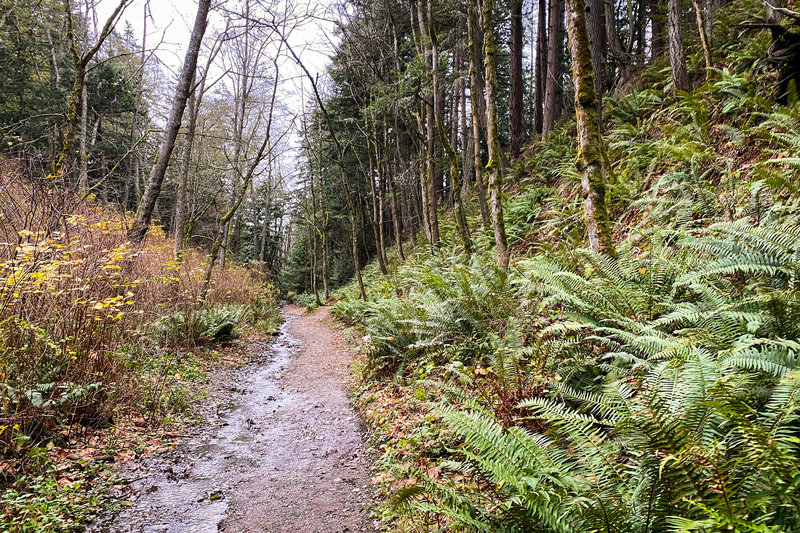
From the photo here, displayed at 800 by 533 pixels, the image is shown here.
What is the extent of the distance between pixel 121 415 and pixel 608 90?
1500 cm

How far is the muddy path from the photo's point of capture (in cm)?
310

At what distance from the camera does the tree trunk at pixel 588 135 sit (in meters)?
4.66

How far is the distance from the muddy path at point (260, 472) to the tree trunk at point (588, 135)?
3728 mm

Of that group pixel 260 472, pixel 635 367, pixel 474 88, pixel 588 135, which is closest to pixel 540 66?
pixel 474 88

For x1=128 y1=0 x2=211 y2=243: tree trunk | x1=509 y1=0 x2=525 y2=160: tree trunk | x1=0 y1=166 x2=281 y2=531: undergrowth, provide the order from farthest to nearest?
x1=509 y1=0 x2=525 y2=160: tree trunk < x1=128 y1=0 x2=211 y2=243: tree trunk < x1=0 y1=166 x2=281 y2=531: undergrowth

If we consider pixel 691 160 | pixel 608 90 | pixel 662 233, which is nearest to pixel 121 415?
pixel 662 233

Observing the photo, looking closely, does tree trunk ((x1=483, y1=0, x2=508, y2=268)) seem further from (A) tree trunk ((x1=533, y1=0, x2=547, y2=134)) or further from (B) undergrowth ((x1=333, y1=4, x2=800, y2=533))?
(A) tree trunk ((x1=533, y1=0, x2=547, y2=134))

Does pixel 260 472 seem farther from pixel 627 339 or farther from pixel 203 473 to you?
pixel 627 339

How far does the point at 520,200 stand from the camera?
10.6 m

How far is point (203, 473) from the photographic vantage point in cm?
385

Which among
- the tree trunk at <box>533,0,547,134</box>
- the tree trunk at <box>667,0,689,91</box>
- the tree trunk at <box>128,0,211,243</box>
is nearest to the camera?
the tree trunk at <box>128,0,211,243</box>

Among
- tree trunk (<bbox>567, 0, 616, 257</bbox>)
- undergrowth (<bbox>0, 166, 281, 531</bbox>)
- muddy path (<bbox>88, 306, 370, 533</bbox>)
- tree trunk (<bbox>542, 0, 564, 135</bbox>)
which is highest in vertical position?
tree trunk (<bbox>542, 0, 564, 135</bbox>)

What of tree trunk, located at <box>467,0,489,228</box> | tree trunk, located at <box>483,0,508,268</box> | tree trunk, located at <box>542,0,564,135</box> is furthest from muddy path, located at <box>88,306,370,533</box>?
tree trunk, located at <box>542,0,564,135</box>

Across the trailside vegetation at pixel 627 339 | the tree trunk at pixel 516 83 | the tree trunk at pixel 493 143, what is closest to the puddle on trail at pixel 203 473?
the trailside vegetation at pixel 627 339
